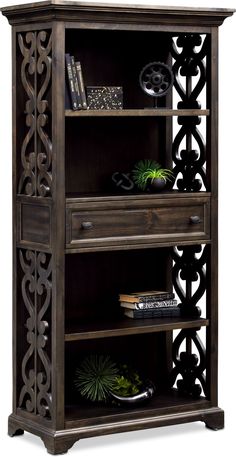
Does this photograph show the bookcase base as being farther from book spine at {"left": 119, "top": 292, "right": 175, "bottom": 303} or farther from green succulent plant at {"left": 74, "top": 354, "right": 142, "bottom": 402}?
book spine at {"left": 119, "top": 292, "right": 175, "bottom": 303}

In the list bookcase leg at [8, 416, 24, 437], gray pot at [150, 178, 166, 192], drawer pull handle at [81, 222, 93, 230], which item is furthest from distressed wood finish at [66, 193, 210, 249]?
bookcase leg at [8, 416, 24, 437]

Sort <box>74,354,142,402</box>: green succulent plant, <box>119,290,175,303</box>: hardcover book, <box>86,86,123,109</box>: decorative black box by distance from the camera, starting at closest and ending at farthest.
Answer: <box>86,86,123,109</box>: decorative black box → <box>74,354,142,402</box>: green succulent plant → <box>119,290,175,303</box>: hardcover book

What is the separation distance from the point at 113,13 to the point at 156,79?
63cm

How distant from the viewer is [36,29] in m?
6.77

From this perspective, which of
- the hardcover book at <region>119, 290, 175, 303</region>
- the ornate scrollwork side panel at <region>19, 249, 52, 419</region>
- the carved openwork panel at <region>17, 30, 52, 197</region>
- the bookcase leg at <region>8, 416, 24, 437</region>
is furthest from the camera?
the hardcover book at <region>119, 290, 175, 303</region>

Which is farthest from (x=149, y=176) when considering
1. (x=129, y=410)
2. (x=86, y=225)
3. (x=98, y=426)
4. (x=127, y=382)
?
(x=98, y=426)

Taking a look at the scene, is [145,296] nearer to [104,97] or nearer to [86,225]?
[86,225]

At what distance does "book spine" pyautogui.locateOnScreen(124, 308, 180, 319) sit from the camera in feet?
24.0

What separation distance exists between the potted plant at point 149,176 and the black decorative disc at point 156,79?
0.39 m

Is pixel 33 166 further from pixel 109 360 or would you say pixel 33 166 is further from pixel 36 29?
pixel 109 360

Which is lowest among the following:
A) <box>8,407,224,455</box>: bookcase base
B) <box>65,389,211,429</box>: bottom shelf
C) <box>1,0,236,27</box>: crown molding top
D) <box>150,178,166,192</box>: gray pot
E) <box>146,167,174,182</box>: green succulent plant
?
<box>8,407,224,455</box>: bookcase base

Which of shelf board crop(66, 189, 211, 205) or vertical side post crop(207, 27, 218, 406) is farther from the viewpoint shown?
vertical side post crop(207, 27, 218, 406)

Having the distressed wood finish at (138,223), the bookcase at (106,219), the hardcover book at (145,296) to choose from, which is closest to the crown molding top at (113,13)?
the bookcase at (106,219)

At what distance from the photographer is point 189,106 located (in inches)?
292
